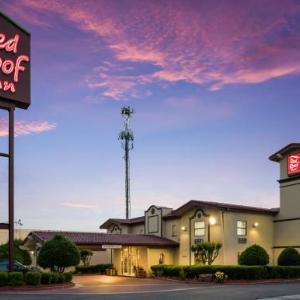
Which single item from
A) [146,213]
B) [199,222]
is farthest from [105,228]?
[199,222]

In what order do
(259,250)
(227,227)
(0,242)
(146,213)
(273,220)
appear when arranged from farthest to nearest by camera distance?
(0,242) < (146,213) < (273,220) < (227,227) < (259,250)

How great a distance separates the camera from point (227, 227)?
46.3 metres

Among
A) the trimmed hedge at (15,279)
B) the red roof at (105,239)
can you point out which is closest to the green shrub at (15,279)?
the trimmed hedge at (15,279)

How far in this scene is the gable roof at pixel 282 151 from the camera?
1896 inches

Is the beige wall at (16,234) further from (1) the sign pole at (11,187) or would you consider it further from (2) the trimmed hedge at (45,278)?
(1) the sign pole at (11,187)

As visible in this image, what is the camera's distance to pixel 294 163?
48062 mm

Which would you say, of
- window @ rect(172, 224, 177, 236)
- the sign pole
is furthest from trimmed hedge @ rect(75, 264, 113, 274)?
the sign pole

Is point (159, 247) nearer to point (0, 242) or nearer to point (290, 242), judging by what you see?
point (290, 242)

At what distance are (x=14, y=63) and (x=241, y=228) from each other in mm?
24711

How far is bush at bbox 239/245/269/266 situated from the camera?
42.5 m

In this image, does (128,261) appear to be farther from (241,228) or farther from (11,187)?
(11,187)

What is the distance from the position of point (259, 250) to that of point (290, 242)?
5.62 meters

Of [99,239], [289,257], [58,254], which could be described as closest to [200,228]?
[289,257]

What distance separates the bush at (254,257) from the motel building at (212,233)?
9.64 feet
